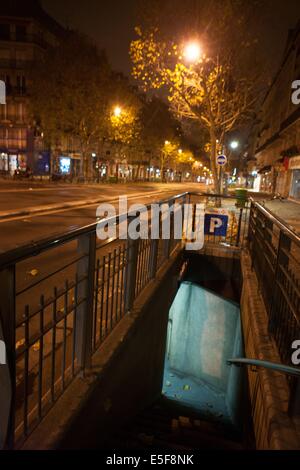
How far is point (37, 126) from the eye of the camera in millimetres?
47156

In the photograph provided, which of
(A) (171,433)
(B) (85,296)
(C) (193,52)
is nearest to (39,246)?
(B) (85,296)

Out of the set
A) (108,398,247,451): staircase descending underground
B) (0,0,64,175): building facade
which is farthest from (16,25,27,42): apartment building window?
(108,398,247,451): staircase descending underground

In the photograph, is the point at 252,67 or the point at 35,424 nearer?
the point at 35,424

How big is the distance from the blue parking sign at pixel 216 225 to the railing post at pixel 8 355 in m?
8.28

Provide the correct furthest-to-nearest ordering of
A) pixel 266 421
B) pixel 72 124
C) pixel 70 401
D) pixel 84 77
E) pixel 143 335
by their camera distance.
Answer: pixel 72 124 → pixel 84 77 → pixel 143 335 → pixel 266 421 → pixel 70 401

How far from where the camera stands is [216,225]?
32.8 ft

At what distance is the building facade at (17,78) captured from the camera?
156 ft

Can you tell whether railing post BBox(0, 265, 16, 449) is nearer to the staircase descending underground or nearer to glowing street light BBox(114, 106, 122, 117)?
the staircase descending underground

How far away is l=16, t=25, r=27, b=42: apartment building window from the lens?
47625 millimetres

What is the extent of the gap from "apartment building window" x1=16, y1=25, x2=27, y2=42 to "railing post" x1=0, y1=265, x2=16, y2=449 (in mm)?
54154

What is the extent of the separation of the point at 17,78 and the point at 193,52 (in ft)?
127
